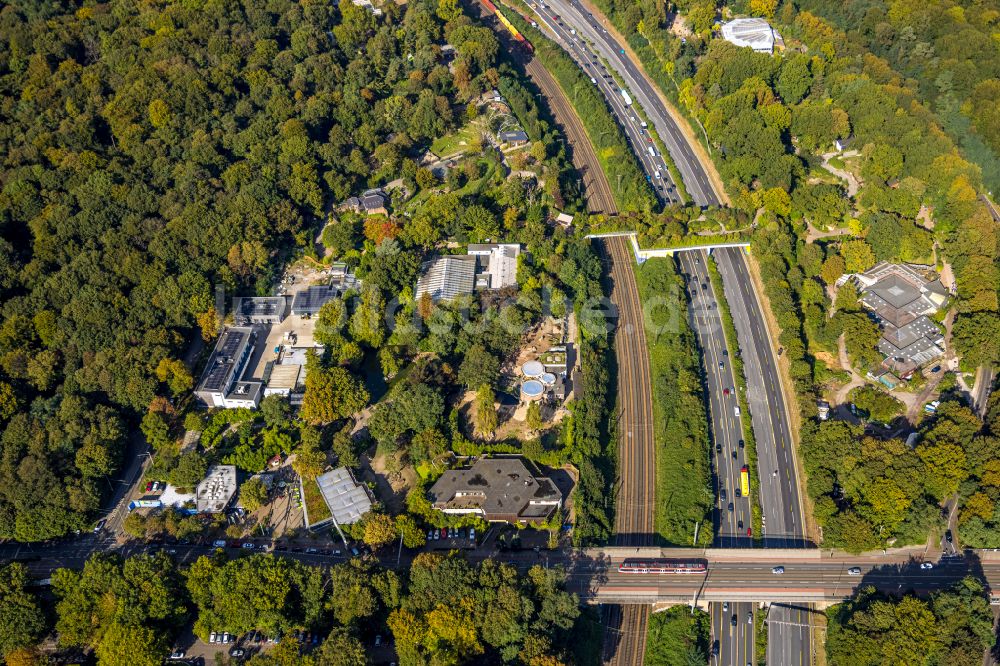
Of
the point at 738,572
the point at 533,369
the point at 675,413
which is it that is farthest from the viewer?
the point at 533,369

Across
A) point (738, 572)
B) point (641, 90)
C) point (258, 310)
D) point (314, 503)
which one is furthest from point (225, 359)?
point (641, 90)

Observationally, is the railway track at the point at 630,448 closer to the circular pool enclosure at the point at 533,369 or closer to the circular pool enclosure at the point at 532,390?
the circular pool enclosure at the point at 532,390

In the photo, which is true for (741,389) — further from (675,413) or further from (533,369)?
(533,369)

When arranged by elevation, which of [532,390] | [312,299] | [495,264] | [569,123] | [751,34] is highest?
[751,34]

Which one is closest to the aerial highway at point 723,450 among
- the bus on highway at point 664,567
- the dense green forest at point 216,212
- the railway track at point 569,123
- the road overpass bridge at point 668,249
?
the road overpass bridge at point 668,249

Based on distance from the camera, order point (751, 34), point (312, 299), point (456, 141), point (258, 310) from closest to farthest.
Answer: point (258, 310), point (312, 299), point (456, 141), point (751, 34)

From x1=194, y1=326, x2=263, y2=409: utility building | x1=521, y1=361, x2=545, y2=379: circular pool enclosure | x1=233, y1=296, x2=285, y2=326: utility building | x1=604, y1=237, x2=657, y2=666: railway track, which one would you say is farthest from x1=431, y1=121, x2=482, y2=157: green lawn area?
x1=194, y1=326, x2=263, y2=409: utility building
